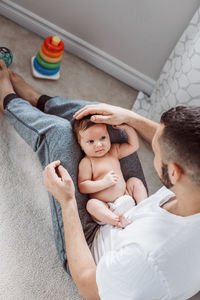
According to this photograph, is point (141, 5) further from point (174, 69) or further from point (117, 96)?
point (117, 96)

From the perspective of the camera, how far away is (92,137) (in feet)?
4.68

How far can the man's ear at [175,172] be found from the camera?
903mm

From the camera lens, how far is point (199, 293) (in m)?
1.13

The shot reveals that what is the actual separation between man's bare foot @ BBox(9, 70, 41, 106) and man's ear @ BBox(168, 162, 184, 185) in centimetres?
102

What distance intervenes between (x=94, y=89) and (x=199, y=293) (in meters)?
1.41

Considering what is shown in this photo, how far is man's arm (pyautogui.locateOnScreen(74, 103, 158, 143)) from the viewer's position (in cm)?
144

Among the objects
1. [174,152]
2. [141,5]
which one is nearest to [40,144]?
[174,152]

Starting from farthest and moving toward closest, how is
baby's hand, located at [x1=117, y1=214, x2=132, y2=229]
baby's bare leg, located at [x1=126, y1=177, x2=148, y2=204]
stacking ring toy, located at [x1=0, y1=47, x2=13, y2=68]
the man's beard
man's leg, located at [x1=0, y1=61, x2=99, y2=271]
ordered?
stacking ring toy, located at [x1=0, y1=47, x2=13, y2=68], baby's bare leg, located at [x1=126, y1=177, x2=148, y2=204], man's leg, located at [x1=0, y1=61, x2=99, y2=271], baby's hand, located at [x1=117, y1=214, x2=132, y2=229], the man's beard

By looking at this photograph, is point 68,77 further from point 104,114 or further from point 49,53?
point 104,114

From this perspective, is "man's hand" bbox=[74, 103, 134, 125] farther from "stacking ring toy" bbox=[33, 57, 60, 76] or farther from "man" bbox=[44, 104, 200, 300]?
"stacking ring toy" bbox=[33, 57, 60, 76]

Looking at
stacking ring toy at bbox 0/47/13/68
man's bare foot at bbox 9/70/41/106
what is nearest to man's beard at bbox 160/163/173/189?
man's bare foot at bbox 9/70/41/106

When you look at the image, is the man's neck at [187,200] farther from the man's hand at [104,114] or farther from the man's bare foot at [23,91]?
the man's bare foot at [23,91]

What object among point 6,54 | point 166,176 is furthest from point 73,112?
point 166,176

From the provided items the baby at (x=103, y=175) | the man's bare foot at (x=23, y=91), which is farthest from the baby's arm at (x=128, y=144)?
the man's bare foot at (x=23, y=91)
